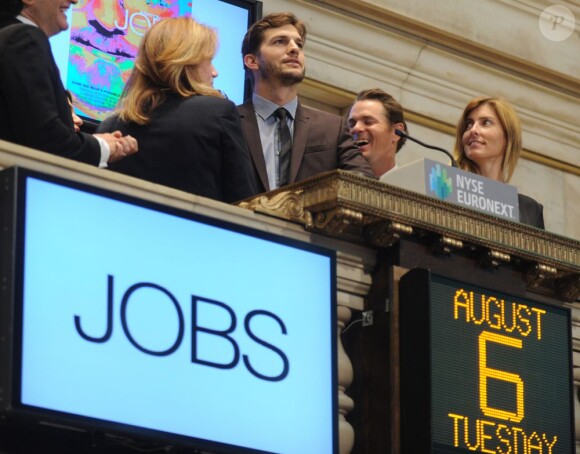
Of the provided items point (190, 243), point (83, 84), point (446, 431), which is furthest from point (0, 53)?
point (83, 84)

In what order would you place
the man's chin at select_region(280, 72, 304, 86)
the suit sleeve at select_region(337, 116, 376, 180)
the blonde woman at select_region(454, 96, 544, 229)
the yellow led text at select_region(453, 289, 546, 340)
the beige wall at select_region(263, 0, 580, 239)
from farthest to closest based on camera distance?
the beige wall at select_region(263, 0, 580, 239) < the blonde woman at select_region(454, 96, 544, 229) < the man's chin at select_region(280, 72, 304, 86) < the suit sleeve at select_region(337, 116, 376, 180) < the yellow led text at select_region(453, 289, 546, 340)

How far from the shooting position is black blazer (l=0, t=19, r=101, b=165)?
5711mm

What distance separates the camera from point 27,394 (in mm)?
5016

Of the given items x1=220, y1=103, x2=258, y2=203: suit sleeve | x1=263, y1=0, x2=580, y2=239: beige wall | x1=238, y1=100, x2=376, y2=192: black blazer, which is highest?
x1=263, y1=0, x2=580, y2=239: beige wall

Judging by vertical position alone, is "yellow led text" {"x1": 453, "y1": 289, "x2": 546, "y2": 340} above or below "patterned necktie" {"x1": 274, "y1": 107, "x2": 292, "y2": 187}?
below

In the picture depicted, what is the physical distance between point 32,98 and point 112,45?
159 inches

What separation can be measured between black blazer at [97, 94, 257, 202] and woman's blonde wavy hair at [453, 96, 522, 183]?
80.3 inches

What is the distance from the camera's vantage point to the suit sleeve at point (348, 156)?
7.11 metres

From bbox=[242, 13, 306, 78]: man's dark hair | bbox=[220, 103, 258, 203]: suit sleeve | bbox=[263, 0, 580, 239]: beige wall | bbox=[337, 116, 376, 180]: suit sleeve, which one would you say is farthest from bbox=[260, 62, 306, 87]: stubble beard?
bbox=[263, 0, 580, 239]: beige wall

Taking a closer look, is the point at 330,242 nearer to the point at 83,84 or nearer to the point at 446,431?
the point at 446,431

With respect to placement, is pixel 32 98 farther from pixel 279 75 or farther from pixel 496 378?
pixel 279 75

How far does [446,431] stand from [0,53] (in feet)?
6.33

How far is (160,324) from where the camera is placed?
546 cm

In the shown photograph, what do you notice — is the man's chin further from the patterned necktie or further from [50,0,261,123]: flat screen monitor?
[50,0,261,123]: flat screen monitor
